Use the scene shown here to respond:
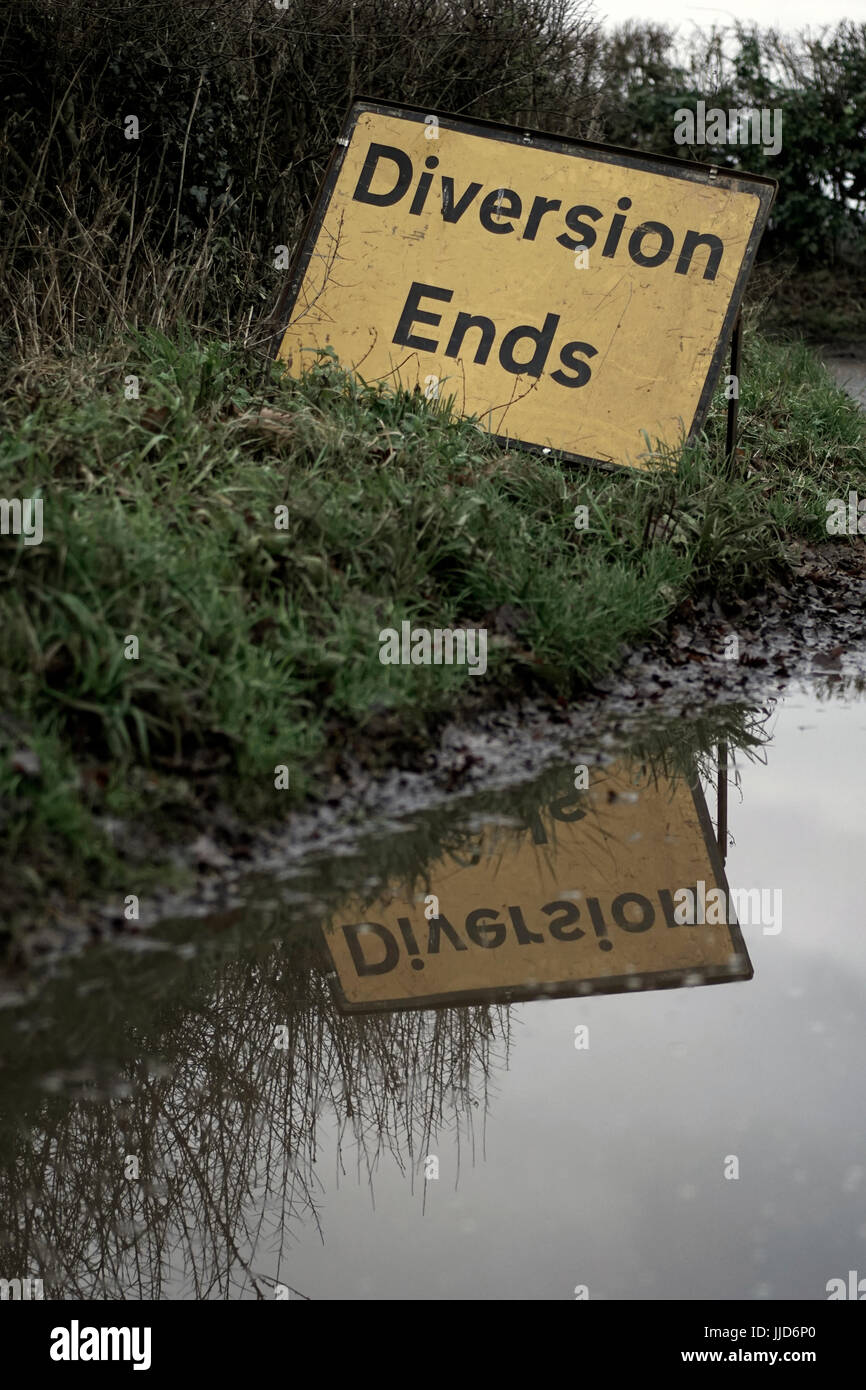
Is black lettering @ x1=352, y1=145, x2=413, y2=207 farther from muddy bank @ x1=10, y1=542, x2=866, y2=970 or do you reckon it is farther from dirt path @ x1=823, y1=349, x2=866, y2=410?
dirt path @ x1=823, y1=349, x2=866, y2=410

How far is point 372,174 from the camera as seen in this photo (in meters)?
8.08

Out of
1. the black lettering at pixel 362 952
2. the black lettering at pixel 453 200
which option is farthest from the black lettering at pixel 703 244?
the black lettering at pixel 362 952

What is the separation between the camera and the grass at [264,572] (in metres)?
4.50

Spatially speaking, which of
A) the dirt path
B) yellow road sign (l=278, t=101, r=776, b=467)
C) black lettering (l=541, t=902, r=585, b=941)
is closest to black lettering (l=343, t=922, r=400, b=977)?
black lettering (l=541, t=902, r=585, b=941)

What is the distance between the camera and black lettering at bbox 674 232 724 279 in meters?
7.80

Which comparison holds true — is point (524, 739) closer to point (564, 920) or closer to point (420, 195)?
point (564, 920)

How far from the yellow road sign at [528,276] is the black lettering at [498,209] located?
0.01 metres

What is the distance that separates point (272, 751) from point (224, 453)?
6.57ft

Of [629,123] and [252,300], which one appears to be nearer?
[252,300]

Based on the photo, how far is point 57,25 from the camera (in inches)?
320

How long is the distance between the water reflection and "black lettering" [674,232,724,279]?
3.76 meters

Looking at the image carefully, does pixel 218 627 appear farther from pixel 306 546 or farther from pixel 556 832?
pixel 556 832

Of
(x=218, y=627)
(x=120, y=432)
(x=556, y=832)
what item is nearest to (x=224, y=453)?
(x=120, y=432)

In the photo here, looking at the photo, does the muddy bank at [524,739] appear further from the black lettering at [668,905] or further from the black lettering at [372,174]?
Answer: the black lettering at [372,174]
